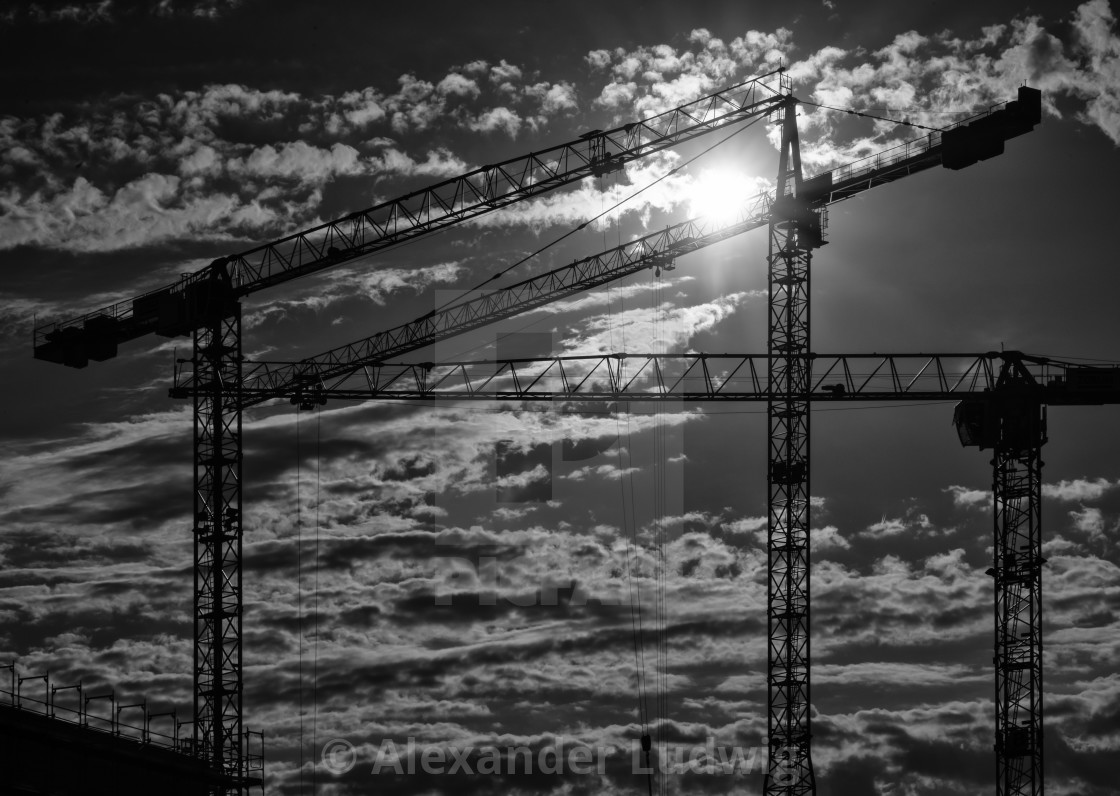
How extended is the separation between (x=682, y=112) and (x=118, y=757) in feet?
157

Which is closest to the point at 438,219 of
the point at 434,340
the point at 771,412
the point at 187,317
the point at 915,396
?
the point at 434,340

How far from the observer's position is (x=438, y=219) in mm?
100875

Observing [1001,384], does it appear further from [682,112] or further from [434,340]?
[434,340]

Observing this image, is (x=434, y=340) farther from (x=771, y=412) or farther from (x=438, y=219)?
(x=771, y=412)

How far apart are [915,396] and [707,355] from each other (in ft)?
38.3

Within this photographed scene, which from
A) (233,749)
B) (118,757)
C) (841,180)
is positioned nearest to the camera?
(118,757)

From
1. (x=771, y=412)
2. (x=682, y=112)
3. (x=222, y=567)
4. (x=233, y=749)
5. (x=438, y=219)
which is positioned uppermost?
(x=682, y=112)

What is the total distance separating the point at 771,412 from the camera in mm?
97500

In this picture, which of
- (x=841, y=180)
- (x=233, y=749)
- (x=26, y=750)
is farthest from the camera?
(x=841, y=180)

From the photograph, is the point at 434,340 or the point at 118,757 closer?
the point at 118,757

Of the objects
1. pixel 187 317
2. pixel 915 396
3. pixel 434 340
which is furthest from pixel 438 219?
pixel 915 396

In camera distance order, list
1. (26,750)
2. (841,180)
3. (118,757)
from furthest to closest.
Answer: (841,180)
(118,757)
(26,750)

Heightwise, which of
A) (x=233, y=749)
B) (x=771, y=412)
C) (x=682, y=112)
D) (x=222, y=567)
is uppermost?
(x=682, y=112)

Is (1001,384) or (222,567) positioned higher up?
(1001,384)
